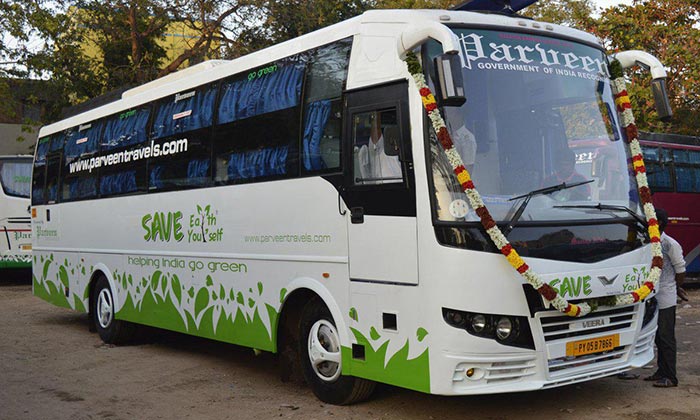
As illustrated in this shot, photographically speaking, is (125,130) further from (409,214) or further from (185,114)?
(409,214)

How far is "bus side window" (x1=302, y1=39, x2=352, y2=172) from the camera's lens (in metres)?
7.28

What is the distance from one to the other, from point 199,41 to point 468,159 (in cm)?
1957

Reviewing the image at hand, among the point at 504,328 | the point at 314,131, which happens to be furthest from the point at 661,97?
the point at 314,131

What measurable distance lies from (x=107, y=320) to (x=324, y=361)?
5586 mm

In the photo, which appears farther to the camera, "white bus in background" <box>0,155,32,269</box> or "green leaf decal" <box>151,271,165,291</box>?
"white bus in background" <box>0,155,32,269</box>

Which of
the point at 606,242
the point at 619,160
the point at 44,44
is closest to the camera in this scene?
the point at 606,242

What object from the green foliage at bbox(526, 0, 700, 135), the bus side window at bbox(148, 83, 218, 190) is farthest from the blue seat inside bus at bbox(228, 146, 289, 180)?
the green foliage at bbox(526, 0, 700, 135)

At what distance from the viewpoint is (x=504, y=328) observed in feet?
20.3

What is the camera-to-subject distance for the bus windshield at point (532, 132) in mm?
6242

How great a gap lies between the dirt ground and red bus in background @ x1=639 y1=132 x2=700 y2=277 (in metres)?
5.72

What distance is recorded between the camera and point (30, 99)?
83.1ft

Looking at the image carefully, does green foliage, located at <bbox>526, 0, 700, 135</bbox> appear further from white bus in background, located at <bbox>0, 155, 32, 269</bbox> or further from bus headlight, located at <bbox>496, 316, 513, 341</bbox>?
bus headlight, located at <bbox>496, 316, 513, 341</bbox>

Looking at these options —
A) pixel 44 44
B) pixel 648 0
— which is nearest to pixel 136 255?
pixel 44 44

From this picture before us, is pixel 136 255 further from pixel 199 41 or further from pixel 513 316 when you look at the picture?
pixel 199 41
